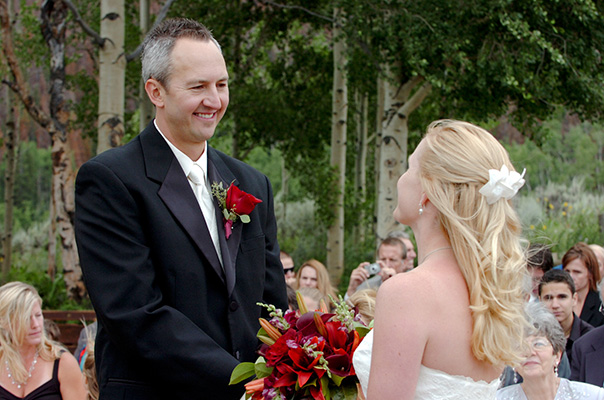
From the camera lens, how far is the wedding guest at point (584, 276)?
7016 millimetres

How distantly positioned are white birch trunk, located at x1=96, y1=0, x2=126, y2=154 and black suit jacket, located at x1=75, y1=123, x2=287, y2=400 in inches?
279

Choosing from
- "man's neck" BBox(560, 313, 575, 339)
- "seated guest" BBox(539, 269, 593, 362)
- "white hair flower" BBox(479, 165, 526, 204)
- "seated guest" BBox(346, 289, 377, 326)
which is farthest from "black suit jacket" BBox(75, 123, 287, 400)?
"man's neck" BBox(560, 313, 575, 339)

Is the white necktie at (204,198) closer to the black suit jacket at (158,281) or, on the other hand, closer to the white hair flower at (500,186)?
the black suit jacket at (158,281)

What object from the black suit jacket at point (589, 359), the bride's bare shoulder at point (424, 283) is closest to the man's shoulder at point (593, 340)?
the black suit jacket at point (589, 359)

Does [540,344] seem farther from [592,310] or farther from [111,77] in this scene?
[111,77]

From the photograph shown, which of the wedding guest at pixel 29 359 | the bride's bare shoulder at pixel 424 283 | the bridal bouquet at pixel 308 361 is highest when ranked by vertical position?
the bride's bare shoulder at pixel 424 283

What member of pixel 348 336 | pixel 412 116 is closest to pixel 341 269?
pixel 412 116

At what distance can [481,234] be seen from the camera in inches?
89.0

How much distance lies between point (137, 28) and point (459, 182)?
17.3m

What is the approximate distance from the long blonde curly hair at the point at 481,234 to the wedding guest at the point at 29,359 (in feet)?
12.7

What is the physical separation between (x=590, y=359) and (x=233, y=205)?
342 cm

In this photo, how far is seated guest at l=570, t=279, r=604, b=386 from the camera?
16.3 feet

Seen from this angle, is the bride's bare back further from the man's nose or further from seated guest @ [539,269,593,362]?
seated guest @ [539,269,593,362]

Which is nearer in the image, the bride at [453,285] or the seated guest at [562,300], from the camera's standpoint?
the bride at [453,285]
